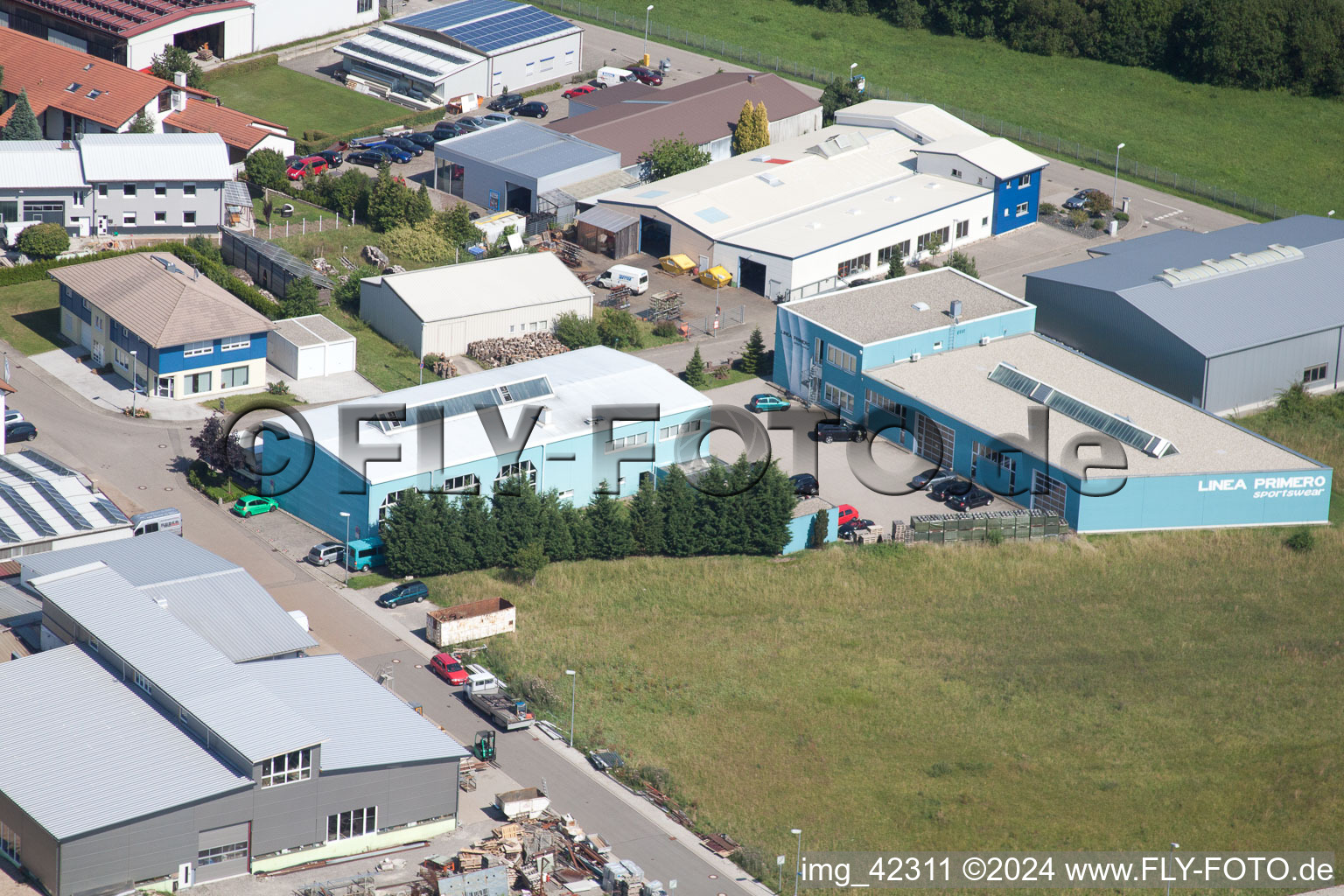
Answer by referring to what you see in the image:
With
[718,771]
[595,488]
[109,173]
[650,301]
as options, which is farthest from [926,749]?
[109,173]

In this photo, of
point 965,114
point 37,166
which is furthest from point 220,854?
point 965,114

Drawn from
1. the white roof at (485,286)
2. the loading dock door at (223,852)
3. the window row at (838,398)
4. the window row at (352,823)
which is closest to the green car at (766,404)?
the window row at (838,398)

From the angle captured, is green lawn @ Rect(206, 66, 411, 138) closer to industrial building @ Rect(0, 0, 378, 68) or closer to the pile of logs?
industrial building @ Rect(0, 0, 378, 68)

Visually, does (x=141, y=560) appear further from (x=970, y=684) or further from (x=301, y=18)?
(x=301, y=18)

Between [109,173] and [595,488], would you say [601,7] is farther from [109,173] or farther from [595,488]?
[595,488]

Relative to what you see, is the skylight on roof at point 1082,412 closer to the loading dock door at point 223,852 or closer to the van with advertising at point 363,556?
the van with advertising at point 363,556
